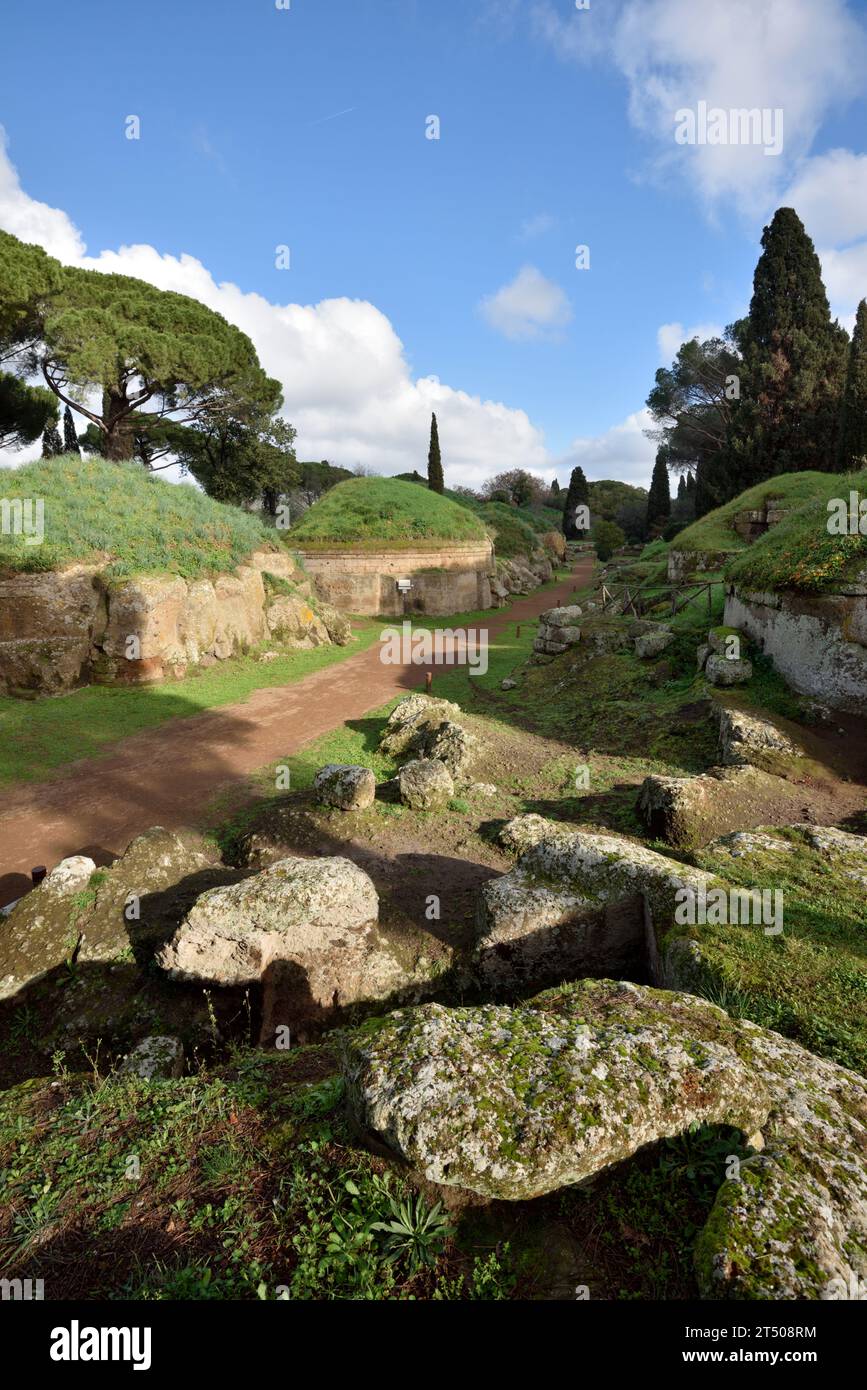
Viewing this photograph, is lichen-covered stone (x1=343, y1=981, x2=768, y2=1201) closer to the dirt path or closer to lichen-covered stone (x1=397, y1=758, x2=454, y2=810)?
lichen-covered stone (x1=397, y1=758, x2=454, y2=810)

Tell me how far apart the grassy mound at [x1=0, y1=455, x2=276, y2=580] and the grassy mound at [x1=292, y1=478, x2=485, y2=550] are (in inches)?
359

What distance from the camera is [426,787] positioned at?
10898mm

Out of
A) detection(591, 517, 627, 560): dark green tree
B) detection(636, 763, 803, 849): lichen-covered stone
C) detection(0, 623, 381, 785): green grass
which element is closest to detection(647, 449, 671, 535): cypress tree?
detection(591, 517, 627, 560): dark green tree

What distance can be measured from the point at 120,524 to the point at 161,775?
11.3 metres

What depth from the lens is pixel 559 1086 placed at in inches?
124

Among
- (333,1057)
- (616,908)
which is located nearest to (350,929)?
(333,1057)

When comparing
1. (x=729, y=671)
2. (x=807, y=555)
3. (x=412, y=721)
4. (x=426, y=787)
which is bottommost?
(x=426, y=787)

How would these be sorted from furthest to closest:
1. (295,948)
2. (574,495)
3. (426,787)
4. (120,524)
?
1. (574,495)
2. (120,524)
3. (426,787)
4. (295,948)

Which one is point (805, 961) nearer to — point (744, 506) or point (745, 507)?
point (745, 507)

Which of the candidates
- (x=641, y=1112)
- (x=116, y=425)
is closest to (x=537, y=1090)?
(x=641, y=1112)

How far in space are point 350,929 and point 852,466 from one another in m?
33.7

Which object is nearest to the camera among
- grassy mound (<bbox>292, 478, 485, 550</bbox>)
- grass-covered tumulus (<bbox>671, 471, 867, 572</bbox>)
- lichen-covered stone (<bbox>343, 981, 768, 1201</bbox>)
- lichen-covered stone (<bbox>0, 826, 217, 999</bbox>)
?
lichen-covered stone (<bbox>343, 981, 768, 1201</bbox>)

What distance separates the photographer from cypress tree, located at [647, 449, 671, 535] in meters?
56.8

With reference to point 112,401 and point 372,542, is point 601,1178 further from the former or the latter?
point 112,401
